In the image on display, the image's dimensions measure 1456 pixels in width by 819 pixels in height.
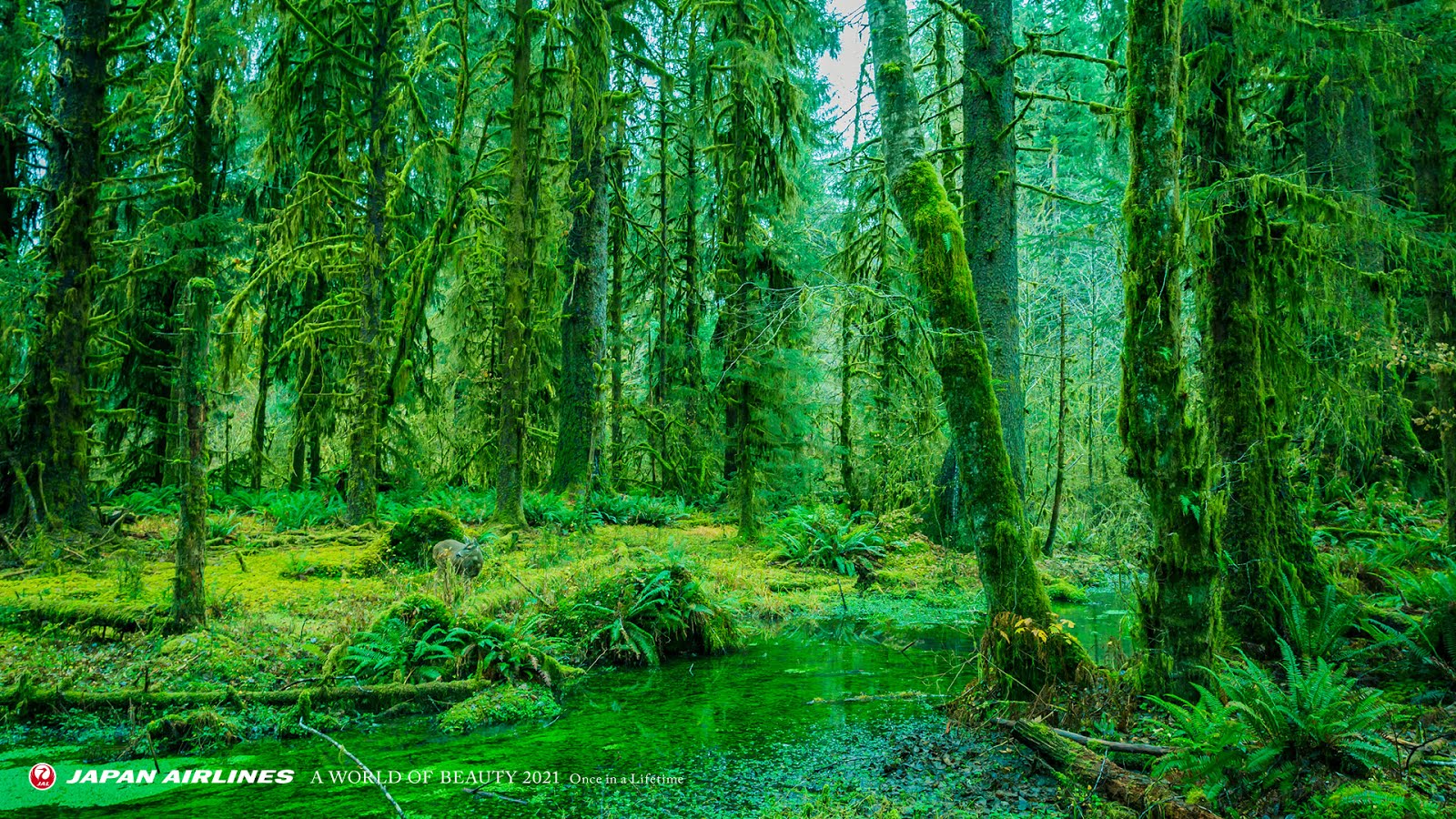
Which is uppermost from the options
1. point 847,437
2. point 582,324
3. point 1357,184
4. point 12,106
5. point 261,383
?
point 12,106

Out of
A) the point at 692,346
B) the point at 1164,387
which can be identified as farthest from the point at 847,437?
the point at 1164,387

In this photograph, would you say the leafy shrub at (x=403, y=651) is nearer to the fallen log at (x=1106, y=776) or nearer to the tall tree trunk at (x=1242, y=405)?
the fallen log at (x=1106, y=776)

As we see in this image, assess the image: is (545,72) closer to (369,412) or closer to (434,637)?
(369,412)

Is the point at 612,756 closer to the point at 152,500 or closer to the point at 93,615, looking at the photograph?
the point at 93,615

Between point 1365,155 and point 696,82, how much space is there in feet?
28.3

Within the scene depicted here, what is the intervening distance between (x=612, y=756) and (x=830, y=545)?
289 inches

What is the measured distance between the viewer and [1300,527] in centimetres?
569

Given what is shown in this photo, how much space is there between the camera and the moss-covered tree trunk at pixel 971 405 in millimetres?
5035

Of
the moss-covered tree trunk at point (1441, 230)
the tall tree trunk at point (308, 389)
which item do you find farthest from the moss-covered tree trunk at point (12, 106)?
the moss-covered tree trunk at point (1441, 230)

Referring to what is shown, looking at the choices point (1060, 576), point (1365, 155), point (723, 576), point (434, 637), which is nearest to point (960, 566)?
point (1060, 576)

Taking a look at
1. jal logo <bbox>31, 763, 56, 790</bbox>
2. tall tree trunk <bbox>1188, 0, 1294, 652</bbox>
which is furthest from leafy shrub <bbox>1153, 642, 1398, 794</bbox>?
jal logo <bbox>31, 763, 56, 790</bbox>

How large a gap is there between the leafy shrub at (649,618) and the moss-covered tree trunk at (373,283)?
15.4 ft

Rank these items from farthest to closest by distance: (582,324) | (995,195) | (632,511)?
(632,511) < (582,324) < (995,195)

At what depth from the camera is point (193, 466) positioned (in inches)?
231
